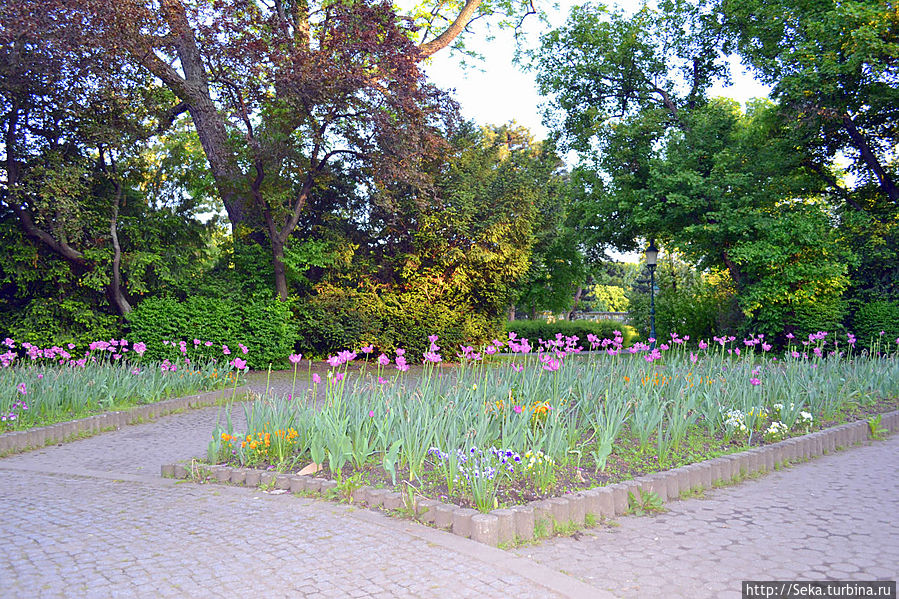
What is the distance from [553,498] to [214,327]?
1202cm

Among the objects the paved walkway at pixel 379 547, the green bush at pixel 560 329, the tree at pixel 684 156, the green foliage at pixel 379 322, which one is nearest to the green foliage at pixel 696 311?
the tree at pixel 684 156

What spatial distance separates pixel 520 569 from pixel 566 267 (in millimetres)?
27156

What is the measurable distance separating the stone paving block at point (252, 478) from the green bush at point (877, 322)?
16.7m

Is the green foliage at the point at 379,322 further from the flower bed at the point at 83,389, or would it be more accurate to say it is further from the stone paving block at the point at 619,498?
the stone paving block at the point at 619,498

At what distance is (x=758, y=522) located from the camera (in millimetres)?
4793

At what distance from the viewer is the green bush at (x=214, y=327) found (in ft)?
48.6

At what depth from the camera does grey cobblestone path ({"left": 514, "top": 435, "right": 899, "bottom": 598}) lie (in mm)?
3770

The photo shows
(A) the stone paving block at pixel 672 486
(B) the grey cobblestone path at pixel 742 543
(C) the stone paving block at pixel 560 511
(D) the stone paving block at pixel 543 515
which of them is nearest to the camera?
(B) the grey cobblestone path at pixel 742 543

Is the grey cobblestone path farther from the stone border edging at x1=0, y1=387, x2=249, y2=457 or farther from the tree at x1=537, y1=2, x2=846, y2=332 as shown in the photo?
the tree at x1=537, y1=2, x2=846, y2=332

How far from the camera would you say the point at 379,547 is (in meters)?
4.09

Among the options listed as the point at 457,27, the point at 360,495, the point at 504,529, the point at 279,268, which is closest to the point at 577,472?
the point at 504,529

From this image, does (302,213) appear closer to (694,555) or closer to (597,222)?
(597,222)

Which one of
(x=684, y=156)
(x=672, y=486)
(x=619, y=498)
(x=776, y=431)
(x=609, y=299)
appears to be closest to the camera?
(x=619, y=498)

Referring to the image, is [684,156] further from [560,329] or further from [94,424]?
[94,424]
